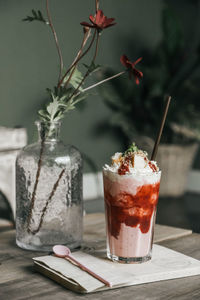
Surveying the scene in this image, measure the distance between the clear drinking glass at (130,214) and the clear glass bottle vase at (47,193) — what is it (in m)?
0.14

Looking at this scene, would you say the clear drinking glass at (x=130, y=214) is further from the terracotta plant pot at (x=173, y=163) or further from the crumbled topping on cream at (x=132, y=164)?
the terracotta plant pot at (x=173, y=163)

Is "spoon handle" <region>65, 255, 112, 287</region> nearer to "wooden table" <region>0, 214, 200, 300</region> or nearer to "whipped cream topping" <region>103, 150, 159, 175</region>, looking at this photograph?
"wooden table" <region>0, 214, 200, 300</region>

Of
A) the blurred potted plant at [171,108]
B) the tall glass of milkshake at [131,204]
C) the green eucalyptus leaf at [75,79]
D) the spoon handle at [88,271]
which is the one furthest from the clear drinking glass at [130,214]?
the blurred potted plant at [171,108]

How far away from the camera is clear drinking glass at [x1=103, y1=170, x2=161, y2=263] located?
105cm

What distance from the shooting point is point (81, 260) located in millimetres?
1040

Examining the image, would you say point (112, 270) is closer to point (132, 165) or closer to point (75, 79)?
point (132, 165)

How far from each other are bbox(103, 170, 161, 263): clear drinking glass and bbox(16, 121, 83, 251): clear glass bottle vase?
0.45 feet

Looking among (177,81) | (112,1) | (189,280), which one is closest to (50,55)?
(112,1)

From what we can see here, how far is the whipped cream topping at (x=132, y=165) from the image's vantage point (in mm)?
1064

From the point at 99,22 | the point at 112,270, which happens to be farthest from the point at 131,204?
the point at 99,22

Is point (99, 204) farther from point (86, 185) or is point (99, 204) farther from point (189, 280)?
point (189, 280)

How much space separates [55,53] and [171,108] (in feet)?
4.00

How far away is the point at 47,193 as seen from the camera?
1.17 m

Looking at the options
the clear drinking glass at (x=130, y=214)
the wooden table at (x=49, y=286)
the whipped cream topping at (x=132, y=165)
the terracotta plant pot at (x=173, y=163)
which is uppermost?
the whipped cream topping at (x=132, y=165)
